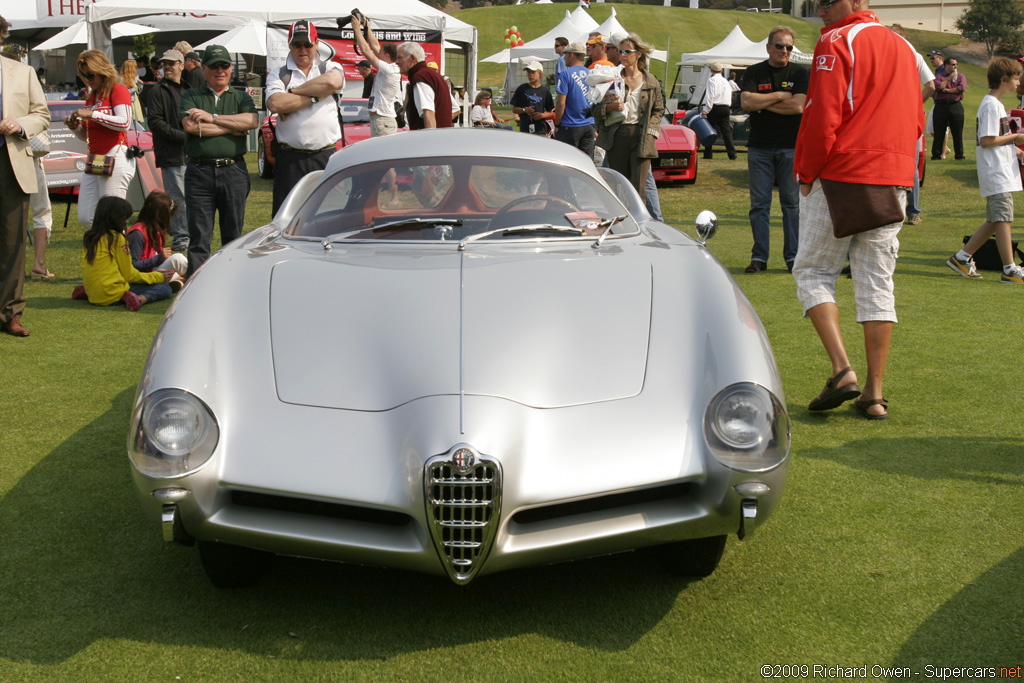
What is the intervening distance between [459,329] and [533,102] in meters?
13.8

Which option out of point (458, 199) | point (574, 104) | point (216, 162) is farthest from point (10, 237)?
point (574, 104)

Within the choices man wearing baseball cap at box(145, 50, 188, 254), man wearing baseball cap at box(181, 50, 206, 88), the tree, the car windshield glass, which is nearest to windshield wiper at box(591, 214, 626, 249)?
the car windshield glass

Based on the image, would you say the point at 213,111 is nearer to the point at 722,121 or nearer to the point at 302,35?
the point at 302,35

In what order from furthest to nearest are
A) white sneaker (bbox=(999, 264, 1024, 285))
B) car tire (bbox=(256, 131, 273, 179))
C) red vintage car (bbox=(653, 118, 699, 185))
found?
red vintage car (bbox=(653, 118, 699, 185)) → car tire (bbox=(256, 131, 273, 179)) → white sneaker (bbox=(999, 264, 1024, 285))

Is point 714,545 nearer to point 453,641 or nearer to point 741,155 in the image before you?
point 453,641

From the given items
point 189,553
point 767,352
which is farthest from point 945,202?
point 189,553

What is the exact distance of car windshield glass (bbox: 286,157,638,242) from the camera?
381 centimetres

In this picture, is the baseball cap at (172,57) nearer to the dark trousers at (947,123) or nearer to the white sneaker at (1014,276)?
the white sneaker at (1014,276)

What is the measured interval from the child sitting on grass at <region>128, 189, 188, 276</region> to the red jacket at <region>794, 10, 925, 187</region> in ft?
16.5

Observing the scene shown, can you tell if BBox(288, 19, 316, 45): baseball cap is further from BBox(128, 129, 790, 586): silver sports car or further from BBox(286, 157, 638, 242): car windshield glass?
BBox(128, 129, 790, 586): silver sports car

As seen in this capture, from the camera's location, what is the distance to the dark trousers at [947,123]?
58.8 ft

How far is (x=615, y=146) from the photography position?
9367 millimetres

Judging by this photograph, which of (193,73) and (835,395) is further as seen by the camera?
(193,73)

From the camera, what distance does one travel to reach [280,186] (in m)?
6.79
